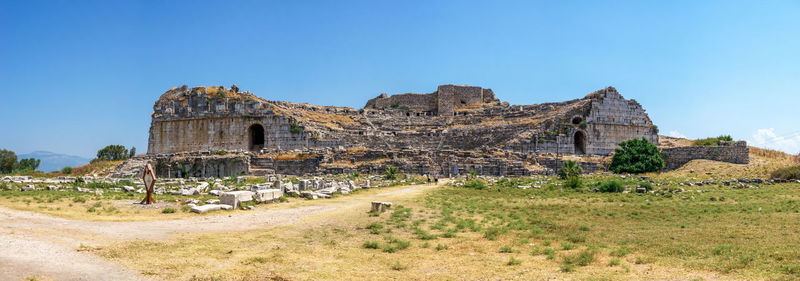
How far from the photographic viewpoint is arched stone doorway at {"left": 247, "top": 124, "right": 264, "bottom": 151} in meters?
43.6

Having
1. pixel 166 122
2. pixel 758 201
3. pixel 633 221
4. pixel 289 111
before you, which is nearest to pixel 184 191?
pixel 633 221

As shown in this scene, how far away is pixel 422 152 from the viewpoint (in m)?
36.2

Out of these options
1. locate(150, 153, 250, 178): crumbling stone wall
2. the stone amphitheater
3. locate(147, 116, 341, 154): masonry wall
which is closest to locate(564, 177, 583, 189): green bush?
the stone amphitheater

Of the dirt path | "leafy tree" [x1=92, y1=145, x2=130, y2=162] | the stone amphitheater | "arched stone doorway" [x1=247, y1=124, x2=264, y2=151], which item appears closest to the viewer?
the dirt path

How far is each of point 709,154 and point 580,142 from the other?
9230 millimetres

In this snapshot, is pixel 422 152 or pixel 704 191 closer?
pixel 704 191

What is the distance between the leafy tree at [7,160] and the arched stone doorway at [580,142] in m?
55.1

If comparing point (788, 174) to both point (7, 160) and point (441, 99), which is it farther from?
point (7, 160)

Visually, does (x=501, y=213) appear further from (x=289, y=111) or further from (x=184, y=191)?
(x=289, y=111)

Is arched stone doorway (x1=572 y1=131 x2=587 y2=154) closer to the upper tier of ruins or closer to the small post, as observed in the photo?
the upper tier of ruins

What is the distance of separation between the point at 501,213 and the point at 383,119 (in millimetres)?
33240

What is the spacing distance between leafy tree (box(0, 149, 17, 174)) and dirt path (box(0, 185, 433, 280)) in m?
50.5

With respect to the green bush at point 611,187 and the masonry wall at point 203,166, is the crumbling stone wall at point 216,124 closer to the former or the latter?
the masonry wall at point 203,166

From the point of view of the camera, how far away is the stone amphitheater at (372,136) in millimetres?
35500
